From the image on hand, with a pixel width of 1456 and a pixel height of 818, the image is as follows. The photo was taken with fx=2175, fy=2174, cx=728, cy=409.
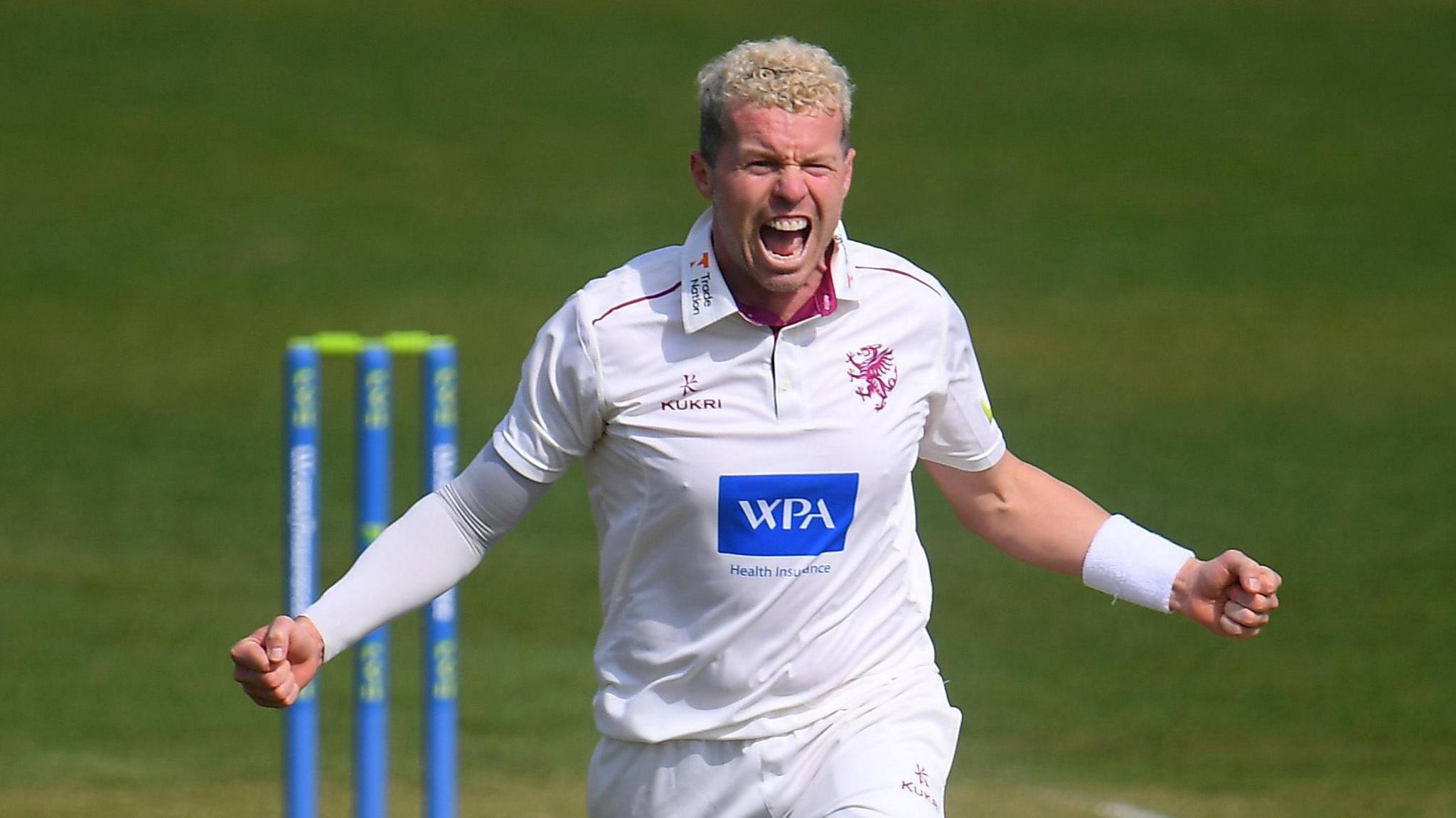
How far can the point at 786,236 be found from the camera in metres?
3.70

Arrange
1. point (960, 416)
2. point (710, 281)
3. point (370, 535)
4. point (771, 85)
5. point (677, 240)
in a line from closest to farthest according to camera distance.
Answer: point (771, 85) → point (710, 281) → point (960, 416) → point (370, 535) → point (677, 240)

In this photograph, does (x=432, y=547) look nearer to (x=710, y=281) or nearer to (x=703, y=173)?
(x=710, y=281)

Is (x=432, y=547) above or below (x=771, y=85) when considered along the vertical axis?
below

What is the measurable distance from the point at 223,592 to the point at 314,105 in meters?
11.0

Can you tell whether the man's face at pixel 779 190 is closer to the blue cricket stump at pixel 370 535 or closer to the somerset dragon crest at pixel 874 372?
the somerset dragon crest at pixel 874 372

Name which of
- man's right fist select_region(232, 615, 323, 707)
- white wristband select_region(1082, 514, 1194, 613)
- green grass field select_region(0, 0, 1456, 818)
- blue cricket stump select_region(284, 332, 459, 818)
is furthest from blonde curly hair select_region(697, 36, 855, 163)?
green grass field select_region(0, 0, 1456, 818)

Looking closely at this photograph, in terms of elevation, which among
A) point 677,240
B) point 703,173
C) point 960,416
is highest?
point 677,240

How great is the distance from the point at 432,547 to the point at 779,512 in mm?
632

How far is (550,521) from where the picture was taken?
1072 centimetres

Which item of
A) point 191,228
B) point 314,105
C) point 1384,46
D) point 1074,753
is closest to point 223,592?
point 1074,753

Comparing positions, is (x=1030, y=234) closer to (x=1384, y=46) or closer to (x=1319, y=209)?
(x=1319, y=209)

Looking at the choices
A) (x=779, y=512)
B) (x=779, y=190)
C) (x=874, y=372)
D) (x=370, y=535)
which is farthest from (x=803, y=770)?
(x=370, y=535)

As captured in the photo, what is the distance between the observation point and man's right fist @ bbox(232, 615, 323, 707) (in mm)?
3508

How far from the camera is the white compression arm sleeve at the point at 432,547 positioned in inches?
149
